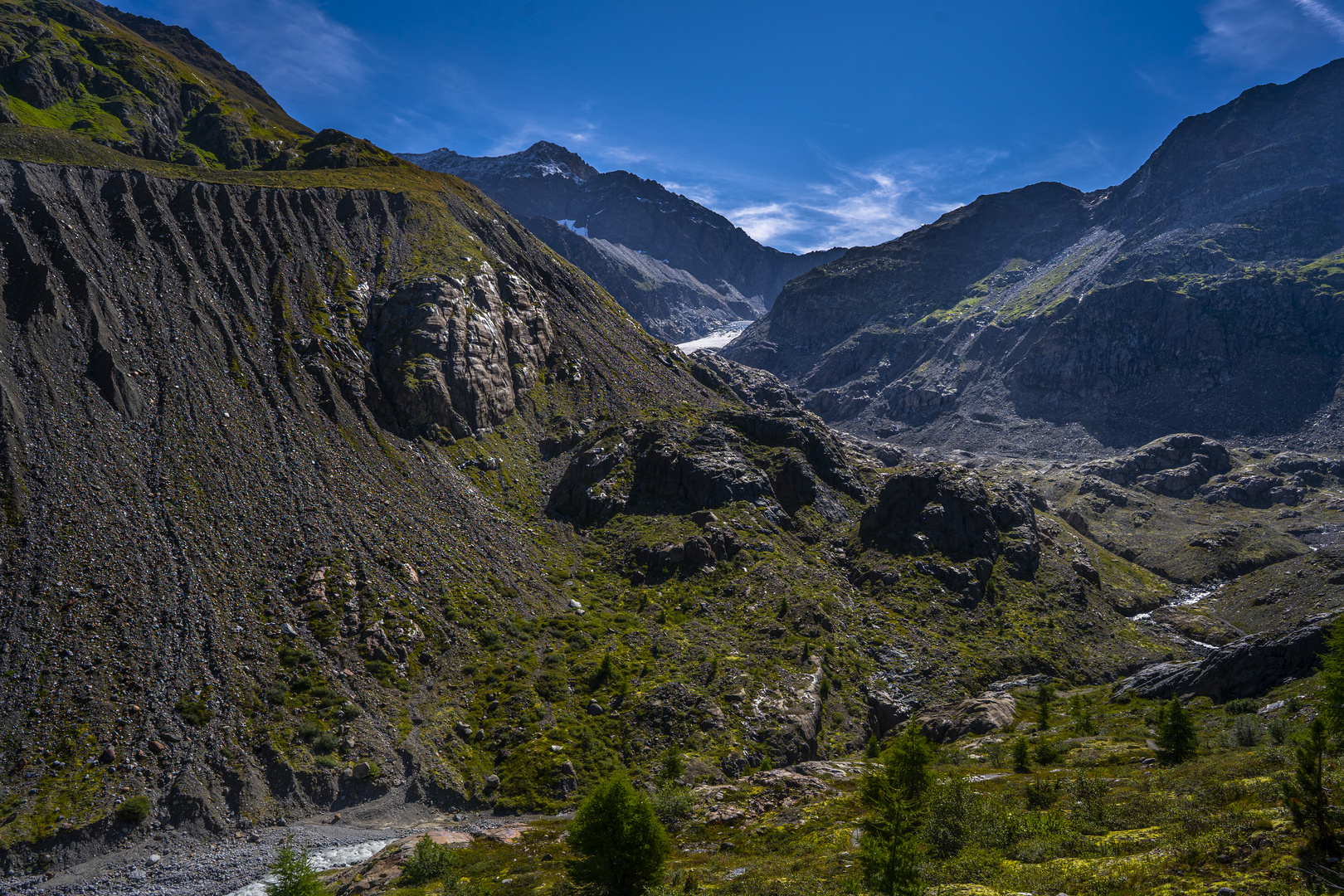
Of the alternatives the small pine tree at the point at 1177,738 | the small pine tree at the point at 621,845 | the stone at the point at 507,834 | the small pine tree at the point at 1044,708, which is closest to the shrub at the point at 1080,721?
the small pine tree at the point at 1044,708

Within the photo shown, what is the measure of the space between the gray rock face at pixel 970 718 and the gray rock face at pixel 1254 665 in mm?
15463

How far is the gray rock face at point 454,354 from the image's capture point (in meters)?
102

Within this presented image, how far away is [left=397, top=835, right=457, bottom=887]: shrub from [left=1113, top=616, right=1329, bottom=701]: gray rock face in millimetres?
62053

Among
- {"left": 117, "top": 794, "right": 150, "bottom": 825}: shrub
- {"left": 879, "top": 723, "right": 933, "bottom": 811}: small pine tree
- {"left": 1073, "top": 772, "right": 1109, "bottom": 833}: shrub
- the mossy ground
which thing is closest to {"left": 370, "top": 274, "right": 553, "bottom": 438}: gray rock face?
{"left": 117, "top": 794, "right": 150, "bottom": 825}: shrub

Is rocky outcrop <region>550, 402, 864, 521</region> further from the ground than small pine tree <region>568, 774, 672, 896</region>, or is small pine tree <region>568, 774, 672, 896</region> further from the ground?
rocky outcrop <region>550, 402, 864, 521</region>

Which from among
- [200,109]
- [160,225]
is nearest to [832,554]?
[160,225]

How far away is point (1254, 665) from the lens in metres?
61.2

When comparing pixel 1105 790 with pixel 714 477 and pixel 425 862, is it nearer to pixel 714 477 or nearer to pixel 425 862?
pixel 425 862

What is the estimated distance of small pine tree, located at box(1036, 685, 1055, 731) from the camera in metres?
62.0

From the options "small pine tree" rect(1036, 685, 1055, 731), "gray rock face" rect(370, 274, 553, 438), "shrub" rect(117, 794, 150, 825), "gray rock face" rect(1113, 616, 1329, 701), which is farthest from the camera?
"gray rock face" rect(370, 274, 553, 438)

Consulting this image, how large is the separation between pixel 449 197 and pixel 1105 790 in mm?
165144

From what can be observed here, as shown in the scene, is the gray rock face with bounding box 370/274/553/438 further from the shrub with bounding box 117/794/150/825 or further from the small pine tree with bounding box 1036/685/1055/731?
the small pine tree with bounding box 1036/685/1055/731

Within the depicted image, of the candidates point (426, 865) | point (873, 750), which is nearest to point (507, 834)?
point (426, 865)

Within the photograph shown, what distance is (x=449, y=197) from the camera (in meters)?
155
